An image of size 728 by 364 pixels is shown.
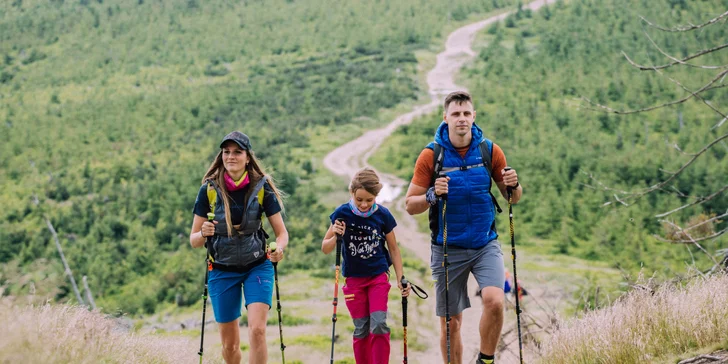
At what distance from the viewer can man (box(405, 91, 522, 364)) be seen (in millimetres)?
5348

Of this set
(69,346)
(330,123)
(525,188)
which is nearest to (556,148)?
(525,188)

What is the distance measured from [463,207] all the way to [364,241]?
3.12 feet

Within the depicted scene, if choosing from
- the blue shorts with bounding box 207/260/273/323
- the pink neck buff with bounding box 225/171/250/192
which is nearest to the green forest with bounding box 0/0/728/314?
the blue shorts with bounding box 207/260/273/323

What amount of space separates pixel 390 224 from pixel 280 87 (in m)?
38.9

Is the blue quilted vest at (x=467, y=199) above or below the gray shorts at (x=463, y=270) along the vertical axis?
above

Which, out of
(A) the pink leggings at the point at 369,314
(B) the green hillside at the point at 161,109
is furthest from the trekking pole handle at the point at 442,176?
(B) the green hillside at the point at 161,109

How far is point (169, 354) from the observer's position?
6363 millimetres

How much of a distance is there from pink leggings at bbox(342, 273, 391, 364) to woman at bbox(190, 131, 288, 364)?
2.41 feet

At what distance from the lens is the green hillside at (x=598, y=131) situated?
1970 centimetres

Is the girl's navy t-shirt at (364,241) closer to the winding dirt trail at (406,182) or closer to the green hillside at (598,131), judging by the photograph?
the winding dirt trail at (406,182)

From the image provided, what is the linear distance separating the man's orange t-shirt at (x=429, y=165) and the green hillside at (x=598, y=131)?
276 inches

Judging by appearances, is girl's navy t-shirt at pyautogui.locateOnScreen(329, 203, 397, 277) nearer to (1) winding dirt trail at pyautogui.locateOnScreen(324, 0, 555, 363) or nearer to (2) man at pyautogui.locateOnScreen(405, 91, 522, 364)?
(2) man at pyautogui.locateOnScreen(405, 91, 522, 364)

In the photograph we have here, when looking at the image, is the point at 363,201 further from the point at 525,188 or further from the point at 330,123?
the point at 330,123

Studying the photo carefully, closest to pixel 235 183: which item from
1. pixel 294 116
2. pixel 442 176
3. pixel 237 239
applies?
pixel 237 239
